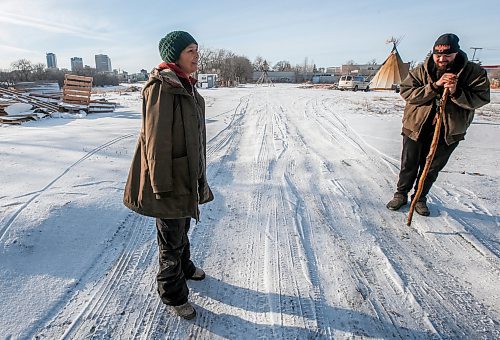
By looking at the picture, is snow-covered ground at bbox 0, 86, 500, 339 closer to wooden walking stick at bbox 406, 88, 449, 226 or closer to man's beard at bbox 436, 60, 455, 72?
wooden walking stick at bbox 406, 88, 449, 226

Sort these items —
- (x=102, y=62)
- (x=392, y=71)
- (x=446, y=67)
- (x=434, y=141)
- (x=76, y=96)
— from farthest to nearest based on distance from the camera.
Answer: (x=102, y=62), (x=76, y=96), (x=392, y=71), (x=434, y=141), (x=446, y=67)

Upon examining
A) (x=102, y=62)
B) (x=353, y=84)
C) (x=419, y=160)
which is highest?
(x=102, y=62)

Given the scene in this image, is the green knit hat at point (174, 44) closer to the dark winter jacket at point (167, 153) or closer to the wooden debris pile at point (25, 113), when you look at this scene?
the dark winter jacket at point (167, 153)

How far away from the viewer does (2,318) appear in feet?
6.36

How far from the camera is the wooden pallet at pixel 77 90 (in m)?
12.2

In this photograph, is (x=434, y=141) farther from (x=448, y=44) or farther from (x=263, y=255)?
(x=263, y=255)

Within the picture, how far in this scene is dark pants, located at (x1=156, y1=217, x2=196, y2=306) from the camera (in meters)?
2.03

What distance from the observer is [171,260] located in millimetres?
2053

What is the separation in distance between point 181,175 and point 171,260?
61cm

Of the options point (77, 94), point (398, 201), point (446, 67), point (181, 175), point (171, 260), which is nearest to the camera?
point (181, 175)

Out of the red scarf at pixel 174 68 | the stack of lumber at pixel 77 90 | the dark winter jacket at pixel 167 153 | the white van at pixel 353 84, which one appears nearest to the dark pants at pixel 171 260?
the dark winter jacket at pixel 167 153

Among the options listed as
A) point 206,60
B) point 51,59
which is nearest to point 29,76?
point 206,60

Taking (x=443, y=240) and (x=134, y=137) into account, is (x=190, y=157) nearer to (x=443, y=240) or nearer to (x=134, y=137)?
(x=443, y=240)

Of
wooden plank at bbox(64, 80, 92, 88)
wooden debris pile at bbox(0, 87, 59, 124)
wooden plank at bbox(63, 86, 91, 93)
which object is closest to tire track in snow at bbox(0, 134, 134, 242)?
wooden debris pile at bbox(0, 87, 59, 124)
